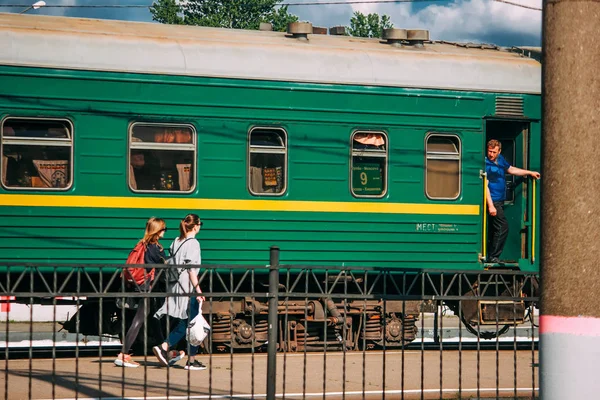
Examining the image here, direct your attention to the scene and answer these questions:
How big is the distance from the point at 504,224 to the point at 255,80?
12.9 feet

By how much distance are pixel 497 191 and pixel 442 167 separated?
0.88 meters

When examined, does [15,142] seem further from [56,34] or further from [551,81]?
[551,81]

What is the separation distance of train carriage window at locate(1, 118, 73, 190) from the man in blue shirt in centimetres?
555

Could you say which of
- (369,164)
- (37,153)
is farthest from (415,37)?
(37,153)

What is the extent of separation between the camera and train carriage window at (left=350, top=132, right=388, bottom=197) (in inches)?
564

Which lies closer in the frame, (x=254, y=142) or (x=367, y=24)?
(x=254, y=142)

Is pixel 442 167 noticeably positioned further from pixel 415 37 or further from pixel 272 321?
pixel 272 321

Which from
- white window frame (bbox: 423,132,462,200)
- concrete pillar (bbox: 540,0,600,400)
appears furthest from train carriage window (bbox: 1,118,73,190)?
concrete pillar (bbox: 540,0,600,400)

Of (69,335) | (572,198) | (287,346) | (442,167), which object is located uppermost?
(442,167)

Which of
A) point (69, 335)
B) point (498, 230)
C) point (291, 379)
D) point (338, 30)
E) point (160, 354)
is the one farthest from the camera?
point (69, 335)

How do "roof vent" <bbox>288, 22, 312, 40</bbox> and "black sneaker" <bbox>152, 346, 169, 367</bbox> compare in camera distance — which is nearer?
"black sneaker" <bbox>152, 346, 169, 367</bbox>

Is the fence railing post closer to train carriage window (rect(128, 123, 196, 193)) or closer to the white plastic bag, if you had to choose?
the white plastic bag

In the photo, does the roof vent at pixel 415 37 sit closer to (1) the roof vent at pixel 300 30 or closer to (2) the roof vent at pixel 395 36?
(2) the roof vent at pixel 395 36

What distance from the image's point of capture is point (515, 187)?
51.2 ft
